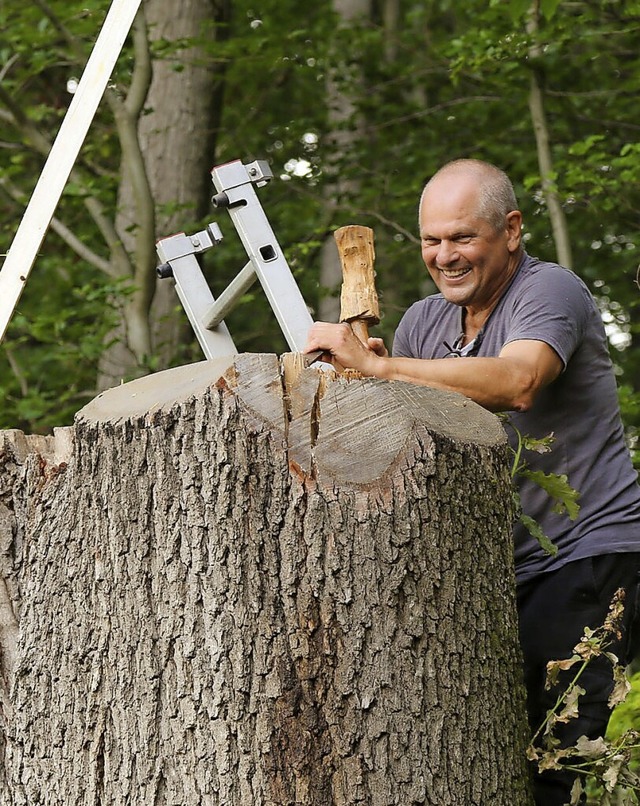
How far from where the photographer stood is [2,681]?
2643 mm

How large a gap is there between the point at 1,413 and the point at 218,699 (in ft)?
14.3

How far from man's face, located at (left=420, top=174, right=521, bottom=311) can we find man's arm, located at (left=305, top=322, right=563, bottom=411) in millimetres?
365

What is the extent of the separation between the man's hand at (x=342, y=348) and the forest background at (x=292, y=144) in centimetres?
253

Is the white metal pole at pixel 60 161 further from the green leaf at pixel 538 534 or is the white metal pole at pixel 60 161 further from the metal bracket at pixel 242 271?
the green leaf at pixel 538 534

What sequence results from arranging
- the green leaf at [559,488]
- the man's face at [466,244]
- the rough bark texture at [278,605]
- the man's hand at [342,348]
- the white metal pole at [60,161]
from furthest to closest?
the man's face at [466,244]
the white metal pole at [60,161]
the green leaf at [559,488]
the man's hand at [342,348]
the rough bark texture at [278,605]

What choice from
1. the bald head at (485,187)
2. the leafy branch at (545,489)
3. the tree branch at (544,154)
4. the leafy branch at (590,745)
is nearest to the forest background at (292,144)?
the tree branch at (544,154)

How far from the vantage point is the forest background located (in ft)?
19.6

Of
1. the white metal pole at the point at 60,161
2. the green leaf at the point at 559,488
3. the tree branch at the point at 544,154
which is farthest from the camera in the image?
the tree branch at the point at 544,154

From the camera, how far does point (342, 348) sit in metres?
2.41

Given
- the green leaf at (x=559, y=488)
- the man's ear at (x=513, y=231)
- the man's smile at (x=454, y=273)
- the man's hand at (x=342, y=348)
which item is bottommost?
the green leaf at (x=559, y=488)

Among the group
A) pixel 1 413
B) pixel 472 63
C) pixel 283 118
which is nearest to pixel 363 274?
pixel 472 63

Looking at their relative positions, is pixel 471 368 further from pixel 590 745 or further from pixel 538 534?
pixel 590 745

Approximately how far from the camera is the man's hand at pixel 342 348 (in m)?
2.41

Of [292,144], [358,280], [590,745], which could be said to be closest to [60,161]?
[358,280]
